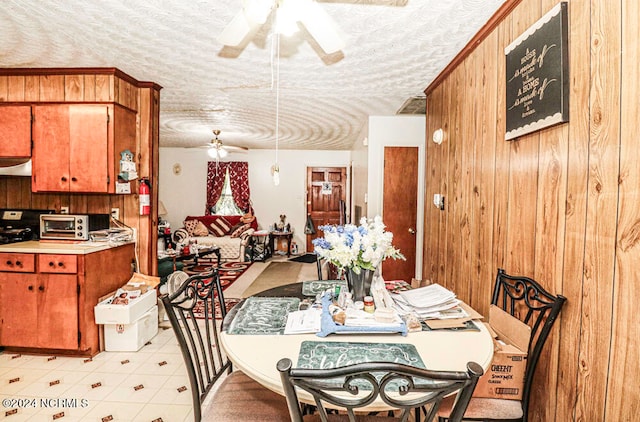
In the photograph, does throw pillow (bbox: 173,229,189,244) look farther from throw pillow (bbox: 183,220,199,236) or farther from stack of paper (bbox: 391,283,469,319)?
stack of paper (bbox: 391,283,469,319)

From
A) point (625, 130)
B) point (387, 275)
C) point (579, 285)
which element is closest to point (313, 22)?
point (625, 130)

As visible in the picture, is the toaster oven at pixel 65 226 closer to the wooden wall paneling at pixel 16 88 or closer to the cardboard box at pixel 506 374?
the wooden wall paneling at pixel 16 88

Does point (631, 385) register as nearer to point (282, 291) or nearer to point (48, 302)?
point (282, 291)

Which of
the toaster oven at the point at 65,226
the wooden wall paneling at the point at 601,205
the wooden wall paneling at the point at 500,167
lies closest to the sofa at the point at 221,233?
the toaster oven at the point at 65,226

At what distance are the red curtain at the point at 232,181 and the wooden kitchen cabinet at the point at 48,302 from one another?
17.2 feet

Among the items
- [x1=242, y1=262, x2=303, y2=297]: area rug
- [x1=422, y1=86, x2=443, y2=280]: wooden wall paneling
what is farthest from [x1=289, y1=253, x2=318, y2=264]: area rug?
[x1=422, y1=86, x2=443, y2=280]: wooden wall paneling

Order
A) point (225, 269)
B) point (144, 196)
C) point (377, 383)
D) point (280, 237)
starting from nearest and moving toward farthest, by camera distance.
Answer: point (377, 383)
point (144, 196)
point (225, 269)
point (280, 237)

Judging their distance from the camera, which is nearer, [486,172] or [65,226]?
[486,172]

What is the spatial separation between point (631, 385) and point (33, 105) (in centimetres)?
435

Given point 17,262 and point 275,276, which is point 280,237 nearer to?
point 275,276

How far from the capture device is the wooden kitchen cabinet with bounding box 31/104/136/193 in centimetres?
303

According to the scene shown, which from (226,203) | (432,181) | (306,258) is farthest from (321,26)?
(226,203)

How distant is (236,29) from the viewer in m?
1.66

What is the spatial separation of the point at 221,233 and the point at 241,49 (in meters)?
5.50
